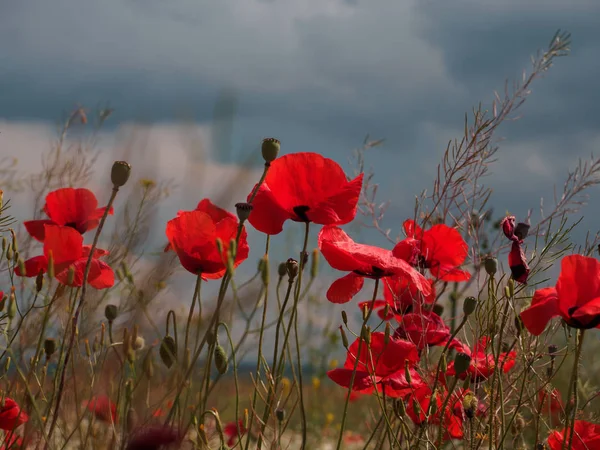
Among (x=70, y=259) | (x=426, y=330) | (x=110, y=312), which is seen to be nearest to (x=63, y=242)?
(x=70, y=259)

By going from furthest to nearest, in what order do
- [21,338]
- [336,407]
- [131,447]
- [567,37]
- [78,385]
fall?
1. [336,407]
2. [21,338]
3. [567,37]
4. [78,385]
5. [131,447]

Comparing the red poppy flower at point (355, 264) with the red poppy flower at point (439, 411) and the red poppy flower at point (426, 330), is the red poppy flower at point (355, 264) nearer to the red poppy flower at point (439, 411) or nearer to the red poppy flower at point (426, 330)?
the red poppy flower at point (426, 330)

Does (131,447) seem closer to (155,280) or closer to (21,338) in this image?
(155,280)

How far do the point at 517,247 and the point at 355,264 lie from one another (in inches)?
14.2

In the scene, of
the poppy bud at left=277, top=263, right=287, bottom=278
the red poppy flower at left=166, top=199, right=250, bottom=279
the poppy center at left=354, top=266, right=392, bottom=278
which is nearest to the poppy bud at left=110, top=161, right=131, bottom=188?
the red poppy flower at left=166, top=199, right=250, bottom=279

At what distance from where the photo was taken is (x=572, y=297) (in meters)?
1.47

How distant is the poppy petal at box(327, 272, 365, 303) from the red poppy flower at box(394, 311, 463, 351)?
5.3 inches

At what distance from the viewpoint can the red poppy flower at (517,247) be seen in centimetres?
163

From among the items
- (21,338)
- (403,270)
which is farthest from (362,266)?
(21,338)

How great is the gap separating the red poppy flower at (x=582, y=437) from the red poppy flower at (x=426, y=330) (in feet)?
1.02

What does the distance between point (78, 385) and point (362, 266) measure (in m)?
0.72

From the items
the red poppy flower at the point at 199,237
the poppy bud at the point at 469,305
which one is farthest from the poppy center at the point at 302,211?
the poppy bud at the point at 469,305

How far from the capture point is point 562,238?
6.04 feet

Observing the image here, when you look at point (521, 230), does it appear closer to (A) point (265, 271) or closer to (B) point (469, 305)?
(B) point (469, 305)
